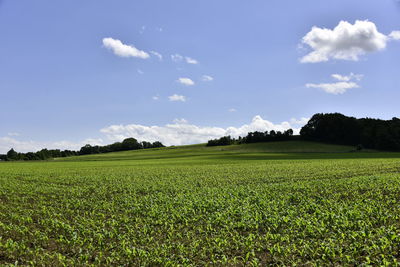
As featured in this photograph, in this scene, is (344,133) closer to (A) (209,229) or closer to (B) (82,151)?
(A) (209,229)

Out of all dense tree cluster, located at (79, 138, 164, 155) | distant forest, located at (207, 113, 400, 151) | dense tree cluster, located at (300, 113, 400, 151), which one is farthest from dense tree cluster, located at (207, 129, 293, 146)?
dense tree cluster, located at (79, 138, 164, 155)

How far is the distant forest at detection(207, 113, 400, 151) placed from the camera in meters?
96.9

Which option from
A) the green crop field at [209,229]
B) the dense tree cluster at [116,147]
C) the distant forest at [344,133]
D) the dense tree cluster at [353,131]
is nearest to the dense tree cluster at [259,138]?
the distant forest at [344,133]

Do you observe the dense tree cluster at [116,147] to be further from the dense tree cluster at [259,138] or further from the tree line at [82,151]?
the dense tree cluster at [259,138]

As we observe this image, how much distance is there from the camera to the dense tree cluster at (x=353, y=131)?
96.3m

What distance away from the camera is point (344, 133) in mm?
112688

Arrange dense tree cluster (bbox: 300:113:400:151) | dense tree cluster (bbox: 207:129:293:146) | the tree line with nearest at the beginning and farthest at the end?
dense tree cluster (bbox: 300:113:400:151) < dense tree cluster (bbox: 207:129:293:146) < the tree line

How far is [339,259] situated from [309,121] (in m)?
126

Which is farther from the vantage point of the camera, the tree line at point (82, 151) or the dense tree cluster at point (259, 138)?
the tree line at point (82, 151)

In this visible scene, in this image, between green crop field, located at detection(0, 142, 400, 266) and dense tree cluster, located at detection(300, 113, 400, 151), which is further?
dense tree cluster, located at detection(300, 113, 400, 151)

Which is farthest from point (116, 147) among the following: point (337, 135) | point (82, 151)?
point (337, 135)

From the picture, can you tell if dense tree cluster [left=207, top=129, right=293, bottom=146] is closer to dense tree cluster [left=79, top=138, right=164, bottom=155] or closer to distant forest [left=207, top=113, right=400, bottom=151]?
distant forest [left=207, top=113, right=400, bottom=151]

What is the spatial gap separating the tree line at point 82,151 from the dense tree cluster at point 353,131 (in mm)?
99583

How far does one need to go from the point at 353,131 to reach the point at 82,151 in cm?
14063
